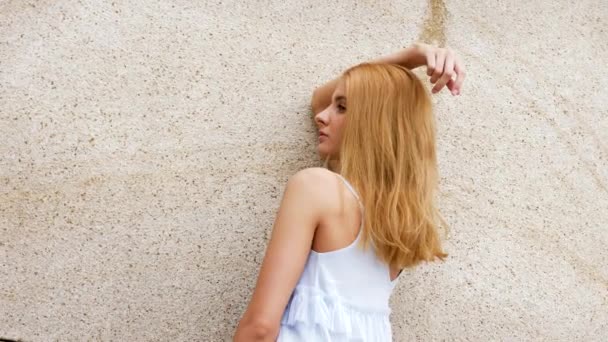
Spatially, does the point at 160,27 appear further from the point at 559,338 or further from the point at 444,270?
the point at 559,338

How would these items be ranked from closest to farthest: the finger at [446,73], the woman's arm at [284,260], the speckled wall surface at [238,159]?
the woman's arm at [284,260] → the finger at [446,73] → the speckled wall surface at [238,159]

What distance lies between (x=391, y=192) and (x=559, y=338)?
916 millimetres

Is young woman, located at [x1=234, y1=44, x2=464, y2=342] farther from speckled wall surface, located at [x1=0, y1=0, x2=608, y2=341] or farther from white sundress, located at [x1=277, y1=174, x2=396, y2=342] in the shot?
speckled wall surface, located at [x1=0, y1=0, x2=608, y2=341]

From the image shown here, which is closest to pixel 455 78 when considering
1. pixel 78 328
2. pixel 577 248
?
pixel 577 248

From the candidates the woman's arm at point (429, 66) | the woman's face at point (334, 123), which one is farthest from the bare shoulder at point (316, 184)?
the woman's arm at point (429, 66)

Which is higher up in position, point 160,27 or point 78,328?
point 160,27

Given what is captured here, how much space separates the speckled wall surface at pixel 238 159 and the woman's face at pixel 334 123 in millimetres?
244

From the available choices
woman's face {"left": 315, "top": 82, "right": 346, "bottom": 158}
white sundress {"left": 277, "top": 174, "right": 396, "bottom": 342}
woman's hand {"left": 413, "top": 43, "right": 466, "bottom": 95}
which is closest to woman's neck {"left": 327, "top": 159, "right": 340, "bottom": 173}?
woman's face {"left": 315, "top": 82, "right": 346, "bottom": 158}

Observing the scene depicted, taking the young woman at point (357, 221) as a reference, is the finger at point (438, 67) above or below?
above

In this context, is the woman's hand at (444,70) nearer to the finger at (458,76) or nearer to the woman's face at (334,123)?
the finger at (458,76)

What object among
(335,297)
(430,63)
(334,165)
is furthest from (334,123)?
(335,297)

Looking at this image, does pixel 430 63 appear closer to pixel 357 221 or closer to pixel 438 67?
pixel 438 67

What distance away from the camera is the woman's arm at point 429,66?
1434 millimetres

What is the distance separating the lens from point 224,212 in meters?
1.62
